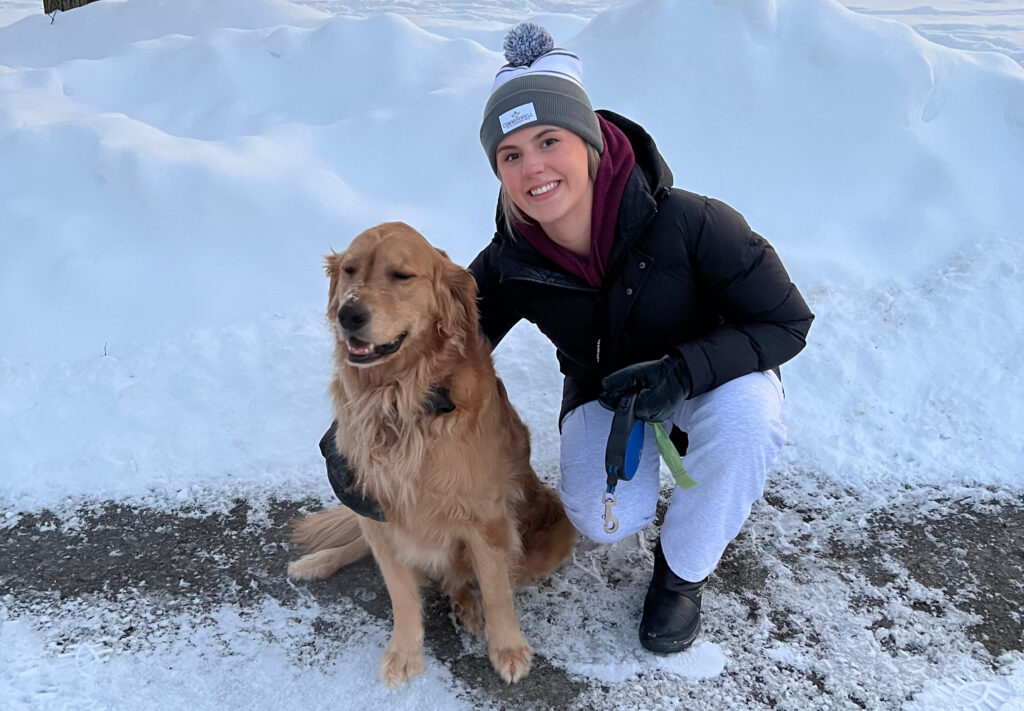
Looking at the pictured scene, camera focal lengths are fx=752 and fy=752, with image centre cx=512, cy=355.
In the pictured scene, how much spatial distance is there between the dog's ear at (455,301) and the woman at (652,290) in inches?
6.4

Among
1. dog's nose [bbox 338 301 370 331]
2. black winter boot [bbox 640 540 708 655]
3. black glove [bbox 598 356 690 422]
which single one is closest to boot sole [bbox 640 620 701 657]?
black winter boot [bbox 640 540 708 655]

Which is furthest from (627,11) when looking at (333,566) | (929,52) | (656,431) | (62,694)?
(62,694)

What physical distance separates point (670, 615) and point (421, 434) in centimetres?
89

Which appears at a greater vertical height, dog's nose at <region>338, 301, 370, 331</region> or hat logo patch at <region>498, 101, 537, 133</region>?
hat logo patch at <region>498, 101, 537, 133</region>

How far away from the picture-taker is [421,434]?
6.82 ft

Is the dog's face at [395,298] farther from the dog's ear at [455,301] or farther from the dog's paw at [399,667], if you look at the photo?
the dog's paw at [399,667]

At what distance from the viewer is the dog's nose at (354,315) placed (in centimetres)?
188

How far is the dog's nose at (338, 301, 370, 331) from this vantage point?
6.17 ft

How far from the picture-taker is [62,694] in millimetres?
2104

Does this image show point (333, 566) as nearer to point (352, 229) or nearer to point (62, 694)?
point (62, 694)

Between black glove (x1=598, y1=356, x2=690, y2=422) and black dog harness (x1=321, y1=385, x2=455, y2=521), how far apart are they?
1.53 ft

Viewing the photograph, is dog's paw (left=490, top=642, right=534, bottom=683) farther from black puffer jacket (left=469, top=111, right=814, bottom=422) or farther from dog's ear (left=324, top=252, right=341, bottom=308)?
dog's ear (left=324, top=252, right=341, bottom=308)

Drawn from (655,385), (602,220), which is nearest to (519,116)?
(602,220)

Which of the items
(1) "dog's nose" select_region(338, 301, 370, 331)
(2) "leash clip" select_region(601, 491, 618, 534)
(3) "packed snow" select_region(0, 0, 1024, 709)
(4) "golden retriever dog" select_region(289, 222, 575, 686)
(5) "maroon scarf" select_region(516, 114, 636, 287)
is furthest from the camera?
(3) "packed snow" select_region(0, 0, 1024, 709)
